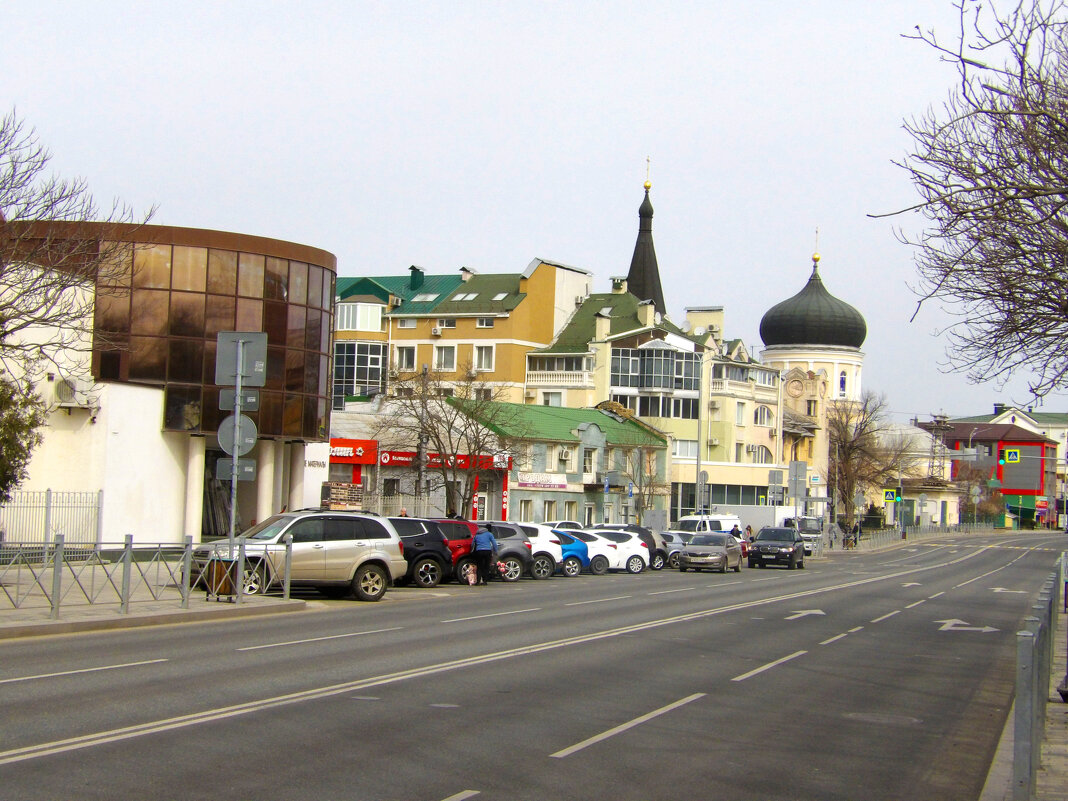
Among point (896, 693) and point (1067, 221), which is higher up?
point (1067, 221)

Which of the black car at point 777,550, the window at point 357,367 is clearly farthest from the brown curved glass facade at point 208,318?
the window at point 357,367

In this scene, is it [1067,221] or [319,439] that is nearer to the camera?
[1067,221]

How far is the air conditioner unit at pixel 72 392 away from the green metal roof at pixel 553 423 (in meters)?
21.2

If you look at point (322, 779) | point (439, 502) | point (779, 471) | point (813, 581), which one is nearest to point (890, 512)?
point (779, 471)

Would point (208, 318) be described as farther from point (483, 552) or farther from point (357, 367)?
point (357, 367)

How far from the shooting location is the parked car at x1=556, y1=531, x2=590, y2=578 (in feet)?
130

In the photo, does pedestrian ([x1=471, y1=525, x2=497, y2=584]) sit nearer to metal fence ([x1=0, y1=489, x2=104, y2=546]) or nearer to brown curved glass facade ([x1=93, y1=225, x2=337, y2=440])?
metal fence ([x1=0, y1=489, x2=104, y2=546])

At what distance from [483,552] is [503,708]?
1930 cm

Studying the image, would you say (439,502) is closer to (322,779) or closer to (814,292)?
(322,779)

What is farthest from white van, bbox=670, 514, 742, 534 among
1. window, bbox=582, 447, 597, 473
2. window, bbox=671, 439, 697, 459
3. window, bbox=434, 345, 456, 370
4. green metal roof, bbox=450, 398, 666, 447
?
window, bbox=434, 345, 456, 370

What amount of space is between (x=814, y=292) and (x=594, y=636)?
297 feet

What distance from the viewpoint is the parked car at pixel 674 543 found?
4794 cm

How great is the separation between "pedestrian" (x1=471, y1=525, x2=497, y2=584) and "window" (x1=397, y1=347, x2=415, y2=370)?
55741 millimetres

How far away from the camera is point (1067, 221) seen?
16.4m
